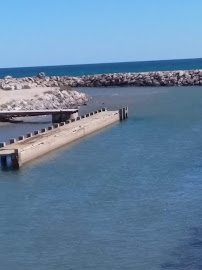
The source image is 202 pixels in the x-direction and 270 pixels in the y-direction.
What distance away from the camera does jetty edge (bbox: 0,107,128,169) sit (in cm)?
2438

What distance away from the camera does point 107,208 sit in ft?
58.9

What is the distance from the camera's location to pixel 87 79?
85250mm

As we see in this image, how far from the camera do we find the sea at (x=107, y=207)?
14.3m

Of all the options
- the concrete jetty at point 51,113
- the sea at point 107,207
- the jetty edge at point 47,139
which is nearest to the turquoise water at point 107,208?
the sea at point 107,207

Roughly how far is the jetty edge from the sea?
0.49 meters

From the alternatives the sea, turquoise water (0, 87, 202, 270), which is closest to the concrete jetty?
the sea

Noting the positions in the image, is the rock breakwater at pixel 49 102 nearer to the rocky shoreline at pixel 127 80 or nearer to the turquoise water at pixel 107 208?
the turquoise water at pixel 107 208

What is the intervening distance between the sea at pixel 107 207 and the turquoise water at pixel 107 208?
24mm

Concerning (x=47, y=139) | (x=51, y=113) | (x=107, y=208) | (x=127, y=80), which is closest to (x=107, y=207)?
(x=107, y=208)

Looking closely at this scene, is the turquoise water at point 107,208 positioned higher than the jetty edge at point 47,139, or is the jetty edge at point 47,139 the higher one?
the jetty edge at point 47,139

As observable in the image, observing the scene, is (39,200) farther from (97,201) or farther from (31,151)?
(31,151)

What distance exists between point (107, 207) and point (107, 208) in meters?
0.11

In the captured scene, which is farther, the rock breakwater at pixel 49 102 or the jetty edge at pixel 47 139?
the rock breakwater at pixel 49 102

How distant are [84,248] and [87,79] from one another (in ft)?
233
